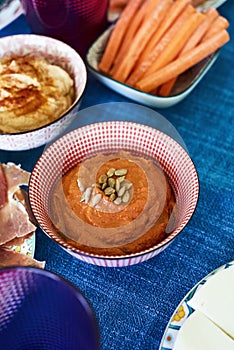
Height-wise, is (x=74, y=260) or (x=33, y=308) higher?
(x=33, y=308)

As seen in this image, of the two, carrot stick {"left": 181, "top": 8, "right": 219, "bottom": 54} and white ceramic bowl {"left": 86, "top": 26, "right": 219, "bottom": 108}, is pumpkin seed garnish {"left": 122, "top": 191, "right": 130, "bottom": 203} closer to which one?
white ceramic bowl {"left": 86, "top": 26, "right": 219, "bottom": 108}

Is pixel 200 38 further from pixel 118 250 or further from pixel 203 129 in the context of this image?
pixel 118 250

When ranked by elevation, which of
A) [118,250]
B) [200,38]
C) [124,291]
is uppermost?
[200,38]

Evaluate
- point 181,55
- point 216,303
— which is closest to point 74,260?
point 216,303

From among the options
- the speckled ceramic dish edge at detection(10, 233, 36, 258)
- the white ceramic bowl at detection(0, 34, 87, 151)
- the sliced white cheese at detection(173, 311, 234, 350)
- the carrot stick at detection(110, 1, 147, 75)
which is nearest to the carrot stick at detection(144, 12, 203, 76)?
the carrot stick at detection(110, 1, 147, 75)

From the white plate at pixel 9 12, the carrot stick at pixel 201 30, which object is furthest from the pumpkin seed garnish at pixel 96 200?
the white plate at pixel 9 12

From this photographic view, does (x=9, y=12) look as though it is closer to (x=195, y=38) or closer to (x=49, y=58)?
(x=49, y=58)
